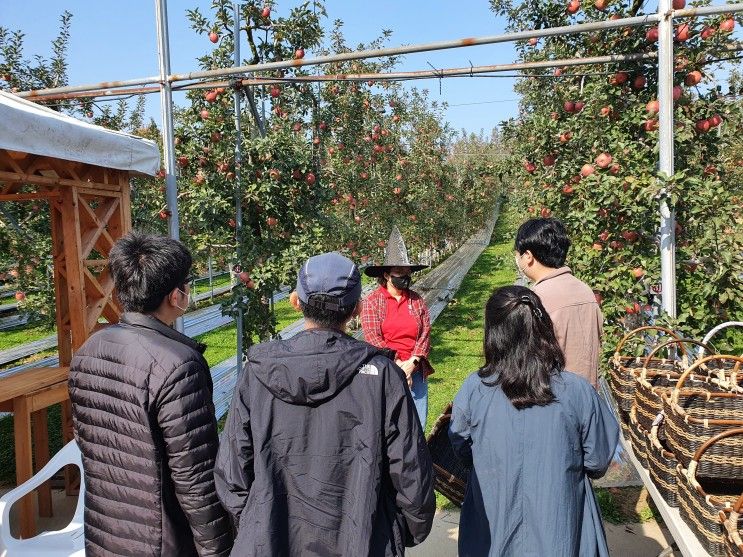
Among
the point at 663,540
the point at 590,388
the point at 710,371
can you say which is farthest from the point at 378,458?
the point at 663,540

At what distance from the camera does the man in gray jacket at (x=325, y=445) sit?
151 cm

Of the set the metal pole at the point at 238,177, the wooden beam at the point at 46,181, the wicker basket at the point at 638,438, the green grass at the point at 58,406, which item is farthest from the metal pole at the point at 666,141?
the green grass at the point at 58,406

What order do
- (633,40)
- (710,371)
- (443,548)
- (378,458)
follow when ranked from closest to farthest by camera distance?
(378,458)
(710,371)
(443,548)
(633,40)

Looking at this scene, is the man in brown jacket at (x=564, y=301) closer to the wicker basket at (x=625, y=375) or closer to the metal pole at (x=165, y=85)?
the wicker basket at (x=625, y=375)

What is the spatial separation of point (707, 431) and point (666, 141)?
2.12m

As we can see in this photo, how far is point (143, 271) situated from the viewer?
6.26 feet

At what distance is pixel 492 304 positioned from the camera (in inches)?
71.9

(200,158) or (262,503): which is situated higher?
(200,158)

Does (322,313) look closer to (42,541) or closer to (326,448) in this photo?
(326,448)

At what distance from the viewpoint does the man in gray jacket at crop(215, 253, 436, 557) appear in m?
1.51

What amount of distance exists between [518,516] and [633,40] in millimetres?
3780

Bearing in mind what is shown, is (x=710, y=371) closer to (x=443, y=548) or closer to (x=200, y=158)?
(x=443, y=548)

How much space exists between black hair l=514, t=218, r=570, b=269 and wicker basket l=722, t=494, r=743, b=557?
3.85ft

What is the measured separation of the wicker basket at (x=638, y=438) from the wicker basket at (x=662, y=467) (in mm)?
84
